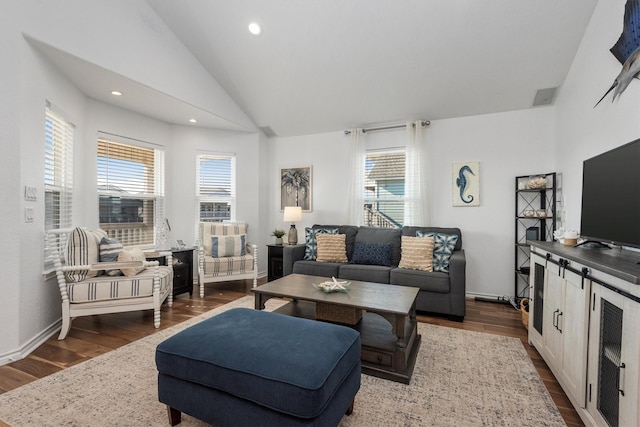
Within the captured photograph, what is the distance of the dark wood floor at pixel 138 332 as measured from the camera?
2090 millimetres

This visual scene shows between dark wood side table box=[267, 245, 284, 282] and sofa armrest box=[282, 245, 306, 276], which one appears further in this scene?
dark wood side table box=[267, 245, 284, 282]

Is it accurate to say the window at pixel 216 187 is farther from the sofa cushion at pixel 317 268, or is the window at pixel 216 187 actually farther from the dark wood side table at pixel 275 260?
the sofa cushion at pixel 317 268

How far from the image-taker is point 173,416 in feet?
5.29

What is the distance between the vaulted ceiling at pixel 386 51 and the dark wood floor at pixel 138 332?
2.67 metres

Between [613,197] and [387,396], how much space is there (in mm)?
1874

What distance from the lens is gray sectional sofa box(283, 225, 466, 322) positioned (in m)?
3.23

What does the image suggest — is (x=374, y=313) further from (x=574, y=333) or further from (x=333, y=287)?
(x=574, y=333)

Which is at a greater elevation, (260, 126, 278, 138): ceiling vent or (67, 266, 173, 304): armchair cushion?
(260, 126, 278, 138): ceiling vent

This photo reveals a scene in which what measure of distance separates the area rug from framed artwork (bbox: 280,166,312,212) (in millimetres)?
3157

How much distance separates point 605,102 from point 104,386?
14.0 ft

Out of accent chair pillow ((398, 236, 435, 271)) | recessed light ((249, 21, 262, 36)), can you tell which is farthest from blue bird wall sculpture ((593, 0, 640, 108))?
recessed light ((249, 21, 262, 36))

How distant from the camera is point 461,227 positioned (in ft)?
13.6

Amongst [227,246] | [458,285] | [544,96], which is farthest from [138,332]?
[544,96]

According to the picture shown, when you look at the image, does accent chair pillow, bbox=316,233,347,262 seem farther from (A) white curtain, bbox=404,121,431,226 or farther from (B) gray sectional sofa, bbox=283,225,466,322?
(A) white curtain, bbox=404,121,431,226
